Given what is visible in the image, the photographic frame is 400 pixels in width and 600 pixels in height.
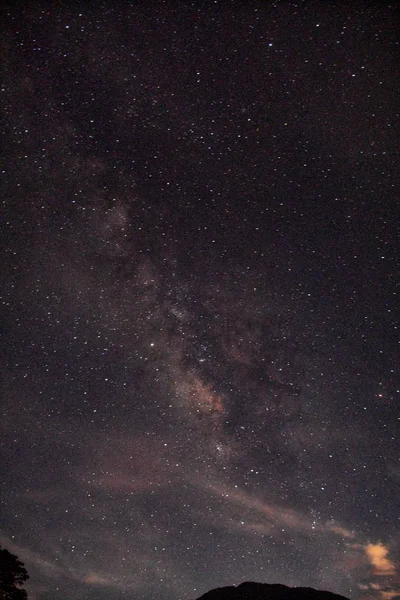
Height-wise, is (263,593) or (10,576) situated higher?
(10,576)

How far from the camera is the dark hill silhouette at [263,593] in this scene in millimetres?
Answer: 41531

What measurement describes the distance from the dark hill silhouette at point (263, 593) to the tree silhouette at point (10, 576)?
129 ft

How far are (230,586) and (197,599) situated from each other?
15.0 ft

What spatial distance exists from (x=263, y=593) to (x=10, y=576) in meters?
43.2

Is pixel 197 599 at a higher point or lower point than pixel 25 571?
lower

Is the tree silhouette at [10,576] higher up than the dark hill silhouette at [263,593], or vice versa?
the tree silhouette at [10,576]

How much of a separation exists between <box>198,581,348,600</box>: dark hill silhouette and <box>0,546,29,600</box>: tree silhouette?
39.4m

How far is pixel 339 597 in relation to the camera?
43.2 meters

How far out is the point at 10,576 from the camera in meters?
11.6

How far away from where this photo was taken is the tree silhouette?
11359 millimetres

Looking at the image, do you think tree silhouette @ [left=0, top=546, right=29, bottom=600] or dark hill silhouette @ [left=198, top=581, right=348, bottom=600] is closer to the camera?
tree silhouette @ [left=0, top=546, right=29, bottom=600]

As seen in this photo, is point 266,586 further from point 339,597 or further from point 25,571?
point 25,571

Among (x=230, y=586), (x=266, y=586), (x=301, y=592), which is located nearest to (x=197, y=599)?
(x=230, y=586)

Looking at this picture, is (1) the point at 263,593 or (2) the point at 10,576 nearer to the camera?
(2) the point at 10,576
